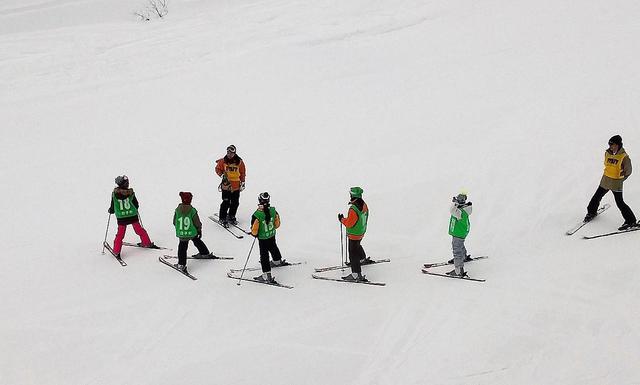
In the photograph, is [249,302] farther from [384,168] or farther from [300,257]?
[384,168]

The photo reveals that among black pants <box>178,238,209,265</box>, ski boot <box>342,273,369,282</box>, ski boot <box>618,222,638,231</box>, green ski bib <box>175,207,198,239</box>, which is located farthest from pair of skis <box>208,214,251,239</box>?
ski boot <box>618,222,638,231</box>

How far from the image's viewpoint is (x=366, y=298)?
8.89 metres

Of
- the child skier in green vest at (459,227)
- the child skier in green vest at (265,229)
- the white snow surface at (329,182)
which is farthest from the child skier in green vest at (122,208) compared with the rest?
the child skier in green vest at (459,227)

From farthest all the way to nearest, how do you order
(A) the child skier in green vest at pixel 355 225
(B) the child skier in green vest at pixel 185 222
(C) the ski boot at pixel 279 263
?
(C) the ski boot at pixel 279 263 < (B) the child skier in green vest at pixel 185 222 < (A) the child skier in green vest at pixel 355 225

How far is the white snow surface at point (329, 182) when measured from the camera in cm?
785

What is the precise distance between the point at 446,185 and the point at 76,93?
1225 cm

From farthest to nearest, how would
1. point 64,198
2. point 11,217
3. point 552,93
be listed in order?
1. point 552,93
2. point 64,198
3. point 11,217

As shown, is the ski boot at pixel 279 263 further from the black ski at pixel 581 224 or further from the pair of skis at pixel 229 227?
the black ski at pixel 581 224

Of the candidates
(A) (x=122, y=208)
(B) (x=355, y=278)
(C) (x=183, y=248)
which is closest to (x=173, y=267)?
(C) (x=183, y=248)

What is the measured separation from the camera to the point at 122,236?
33.7 feet

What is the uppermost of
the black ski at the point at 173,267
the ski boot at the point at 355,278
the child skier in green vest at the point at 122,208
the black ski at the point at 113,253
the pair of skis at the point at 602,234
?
the child skier in green vest at the point at 122,208

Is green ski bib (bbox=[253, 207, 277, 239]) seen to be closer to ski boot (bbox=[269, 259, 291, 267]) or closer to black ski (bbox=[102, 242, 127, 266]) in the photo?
ski boot (bbox=[269, 259, 291, 267])

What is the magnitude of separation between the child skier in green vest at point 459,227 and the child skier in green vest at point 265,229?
2.73m

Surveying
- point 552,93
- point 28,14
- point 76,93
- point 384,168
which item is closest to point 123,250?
point 384,168
